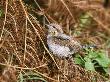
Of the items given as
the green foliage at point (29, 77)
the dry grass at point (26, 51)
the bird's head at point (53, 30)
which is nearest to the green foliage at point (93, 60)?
the dry grass at point (26, 51)

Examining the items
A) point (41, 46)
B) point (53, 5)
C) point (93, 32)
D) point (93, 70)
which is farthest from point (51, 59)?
point (93, 32)

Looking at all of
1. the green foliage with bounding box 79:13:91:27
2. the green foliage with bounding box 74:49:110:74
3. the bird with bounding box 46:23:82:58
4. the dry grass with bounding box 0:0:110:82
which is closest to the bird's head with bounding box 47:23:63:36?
the bird with bounding box 46:23:82:58

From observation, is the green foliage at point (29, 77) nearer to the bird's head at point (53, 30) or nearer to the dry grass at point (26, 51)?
the dry grass at point (26, 51)

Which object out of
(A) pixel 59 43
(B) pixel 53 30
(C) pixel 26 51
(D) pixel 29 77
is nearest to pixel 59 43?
(A) pixel 59 43

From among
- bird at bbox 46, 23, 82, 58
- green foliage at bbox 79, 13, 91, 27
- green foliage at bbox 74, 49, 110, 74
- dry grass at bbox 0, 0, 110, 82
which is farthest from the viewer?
green foliage at bbox 79, 13, 91, 27

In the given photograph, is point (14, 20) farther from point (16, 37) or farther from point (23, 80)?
point (23, 80)

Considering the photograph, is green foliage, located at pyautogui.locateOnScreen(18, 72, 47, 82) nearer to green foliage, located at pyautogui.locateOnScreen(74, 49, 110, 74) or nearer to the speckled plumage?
the speckled plumage

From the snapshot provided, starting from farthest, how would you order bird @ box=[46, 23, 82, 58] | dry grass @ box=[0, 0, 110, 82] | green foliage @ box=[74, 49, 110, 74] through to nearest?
green foliage @ box=[74, 49, 110, 74] → bird @ box=[46, 23, 82, 58] → dry grass @ box=[0, 0, 110, 82]
